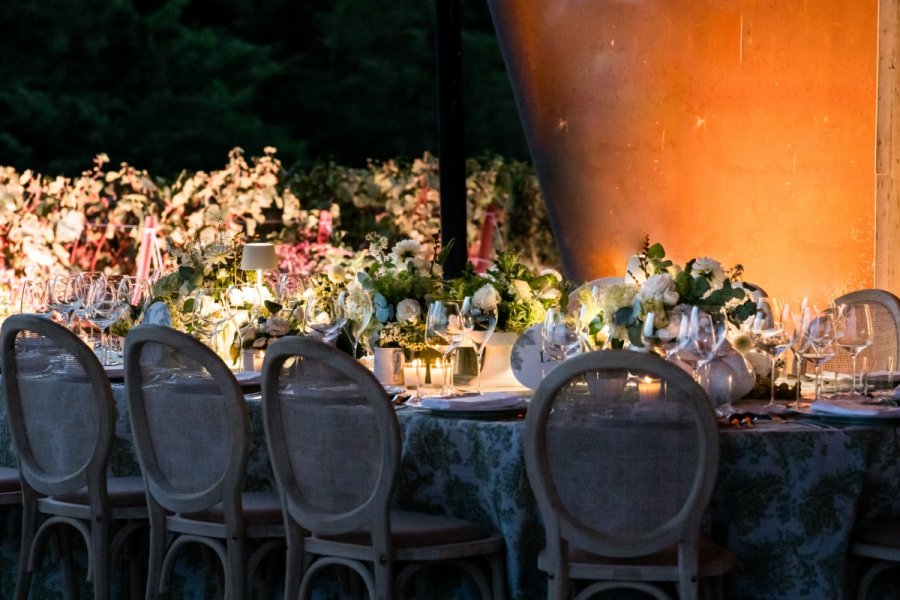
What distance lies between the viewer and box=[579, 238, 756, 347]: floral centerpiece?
3.96 m

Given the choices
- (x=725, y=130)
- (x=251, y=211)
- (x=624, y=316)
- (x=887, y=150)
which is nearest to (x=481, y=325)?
(x=624, y=316)

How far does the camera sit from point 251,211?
9188 millimetres

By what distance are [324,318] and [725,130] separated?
285 cm

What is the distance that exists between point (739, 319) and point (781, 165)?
2705mm

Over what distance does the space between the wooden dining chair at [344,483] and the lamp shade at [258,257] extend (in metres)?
1.38

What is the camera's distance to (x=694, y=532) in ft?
11.2

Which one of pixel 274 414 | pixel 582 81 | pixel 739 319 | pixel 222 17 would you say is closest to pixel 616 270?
pixel 582 81

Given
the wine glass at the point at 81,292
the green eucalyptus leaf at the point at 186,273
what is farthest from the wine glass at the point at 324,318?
the wine glass at the point at 81,292

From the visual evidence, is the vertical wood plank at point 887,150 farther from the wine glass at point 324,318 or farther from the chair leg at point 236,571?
the chair leg at point 236,571

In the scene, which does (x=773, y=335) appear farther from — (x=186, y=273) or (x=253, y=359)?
(x=186, y=273)

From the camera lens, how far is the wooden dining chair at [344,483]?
3.67 m

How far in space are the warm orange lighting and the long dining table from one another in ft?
9.80

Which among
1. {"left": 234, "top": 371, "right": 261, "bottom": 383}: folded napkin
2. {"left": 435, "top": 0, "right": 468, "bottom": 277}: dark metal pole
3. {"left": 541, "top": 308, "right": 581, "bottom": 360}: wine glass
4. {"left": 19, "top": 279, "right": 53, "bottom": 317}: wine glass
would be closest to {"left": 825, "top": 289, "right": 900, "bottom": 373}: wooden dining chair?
{"left": 541, "top": 308, "right": 581, "bottom": 360}: wine glass

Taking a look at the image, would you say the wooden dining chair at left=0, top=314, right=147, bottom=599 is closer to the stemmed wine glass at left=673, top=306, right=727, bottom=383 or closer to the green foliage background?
the stemmed wine glass at left=673, top=306, right=727, bottom=383
